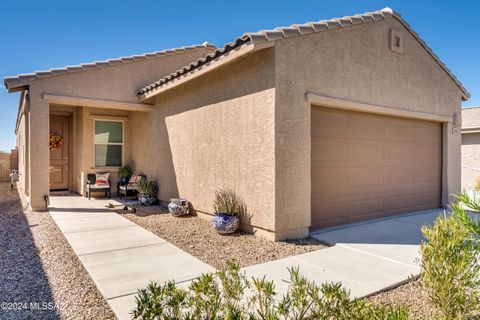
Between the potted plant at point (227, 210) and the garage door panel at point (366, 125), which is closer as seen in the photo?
the potted plant at point (227, 210)

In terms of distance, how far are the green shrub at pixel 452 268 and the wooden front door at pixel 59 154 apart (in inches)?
540

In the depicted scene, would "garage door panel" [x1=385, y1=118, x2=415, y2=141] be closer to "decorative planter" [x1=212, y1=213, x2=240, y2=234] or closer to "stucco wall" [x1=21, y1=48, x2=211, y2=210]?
"decorative planter" [x1=212, y1=213, x2=240, y2=234]

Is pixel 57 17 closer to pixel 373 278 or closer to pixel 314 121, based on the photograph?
pixel 314 121

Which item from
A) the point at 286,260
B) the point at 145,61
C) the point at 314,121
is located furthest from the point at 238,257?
the point at 145,61

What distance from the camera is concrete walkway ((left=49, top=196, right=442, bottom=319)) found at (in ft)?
13.3

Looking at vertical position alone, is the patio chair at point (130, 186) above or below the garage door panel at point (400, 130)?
below

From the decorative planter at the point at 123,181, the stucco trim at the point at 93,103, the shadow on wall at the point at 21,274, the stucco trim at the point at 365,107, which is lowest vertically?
the shadow on wall at the point at 21,274

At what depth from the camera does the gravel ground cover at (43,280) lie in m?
3.45

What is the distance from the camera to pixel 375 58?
25.5ft

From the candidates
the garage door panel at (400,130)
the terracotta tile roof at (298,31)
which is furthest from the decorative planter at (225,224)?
the garage door panel at (400,130)

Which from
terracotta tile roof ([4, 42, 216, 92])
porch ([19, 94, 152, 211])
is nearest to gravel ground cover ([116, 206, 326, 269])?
porch ([19, 94, 152, 211])

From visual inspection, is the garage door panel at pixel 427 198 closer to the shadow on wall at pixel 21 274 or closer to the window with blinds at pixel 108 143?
the shadow on wall at pixel 21 274

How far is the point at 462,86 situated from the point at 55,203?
1367 centimetres

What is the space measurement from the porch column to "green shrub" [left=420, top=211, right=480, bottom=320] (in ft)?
30.8
